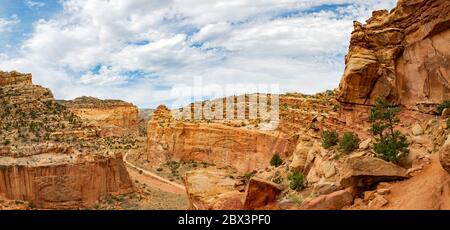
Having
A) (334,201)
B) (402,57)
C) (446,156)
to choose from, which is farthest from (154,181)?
(446,156)

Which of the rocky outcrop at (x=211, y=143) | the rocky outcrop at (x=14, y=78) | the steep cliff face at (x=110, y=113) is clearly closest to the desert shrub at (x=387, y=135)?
the rocky outcrop at (x=211, y=143)

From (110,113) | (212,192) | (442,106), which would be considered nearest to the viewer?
(442,106)

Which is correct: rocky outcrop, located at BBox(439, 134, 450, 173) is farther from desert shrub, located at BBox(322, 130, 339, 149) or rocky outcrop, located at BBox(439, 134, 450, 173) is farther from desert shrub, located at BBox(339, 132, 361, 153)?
desert shrub, located at BBox(322, 130, 339, 149)

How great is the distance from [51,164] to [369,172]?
88.7ft

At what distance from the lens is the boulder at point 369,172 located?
17375 mm

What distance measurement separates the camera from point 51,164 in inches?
1457

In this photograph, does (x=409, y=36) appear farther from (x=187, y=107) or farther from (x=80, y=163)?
(x=187, y=107)

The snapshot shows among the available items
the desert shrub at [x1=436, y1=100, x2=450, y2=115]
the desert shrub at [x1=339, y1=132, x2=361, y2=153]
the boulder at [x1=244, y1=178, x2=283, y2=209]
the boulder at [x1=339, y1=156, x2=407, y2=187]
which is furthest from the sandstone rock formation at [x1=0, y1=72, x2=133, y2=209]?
the desert shrub at [x1=436, y1=100, x2=450, y2=115]

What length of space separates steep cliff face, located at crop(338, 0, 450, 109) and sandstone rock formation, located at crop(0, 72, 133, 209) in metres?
22.4

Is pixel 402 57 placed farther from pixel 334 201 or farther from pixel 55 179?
pixel 55 179
